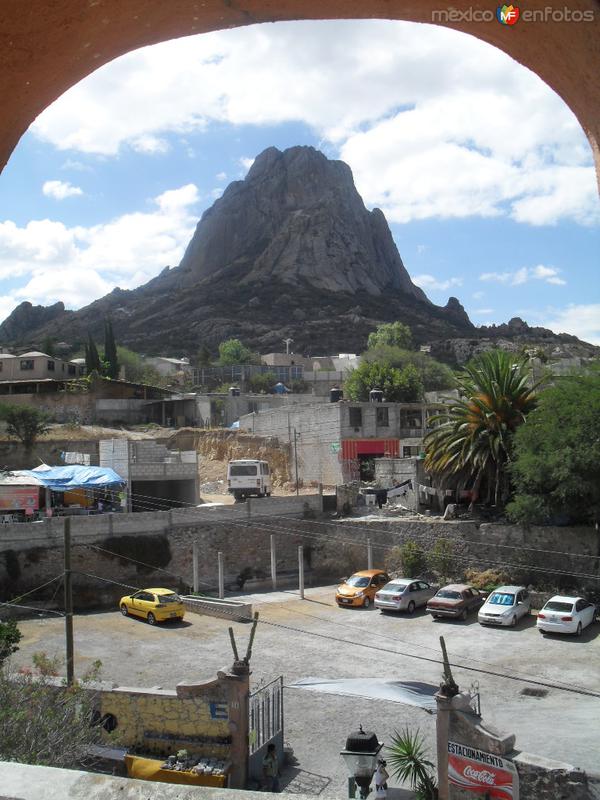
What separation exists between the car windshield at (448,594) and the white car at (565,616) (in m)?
2.86

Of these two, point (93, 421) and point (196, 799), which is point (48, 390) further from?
point (196, 799)

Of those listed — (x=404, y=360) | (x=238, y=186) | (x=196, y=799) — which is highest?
(x=238, y=186)

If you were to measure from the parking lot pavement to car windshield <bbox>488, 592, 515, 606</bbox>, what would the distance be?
0.82 meters

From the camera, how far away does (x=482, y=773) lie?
9.58 m

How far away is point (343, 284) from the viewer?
5207 inches

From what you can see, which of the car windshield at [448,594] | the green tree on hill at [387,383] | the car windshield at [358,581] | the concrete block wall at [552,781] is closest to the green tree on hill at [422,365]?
the green tree on hill at [387,383]

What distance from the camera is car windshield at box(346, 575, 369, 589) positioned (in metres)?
25.5

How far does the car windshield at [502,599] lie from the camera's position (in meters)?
22.5

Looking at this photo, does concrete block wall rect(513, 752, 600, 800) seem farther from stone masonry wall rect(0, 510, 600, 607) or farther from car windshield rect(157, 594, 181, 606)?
stone masonry wall rect(0, 510, 600, 607)

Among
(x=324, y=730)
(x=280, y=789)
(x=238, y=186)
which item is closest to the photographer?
(x=280, y=789)

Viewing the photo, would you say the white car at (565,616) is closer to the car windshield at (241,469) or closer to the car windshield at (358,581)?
the car windshield at (358,581)

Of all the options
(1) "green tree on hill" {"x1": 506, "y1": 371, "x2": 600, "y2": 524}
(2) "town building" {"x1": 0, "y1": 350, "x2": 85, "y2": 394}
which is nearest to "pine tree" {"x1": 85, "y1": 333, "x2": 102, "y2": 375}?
(2) "town building" {"x1": 0, "y1": 350, "x2": 85, "y2": 394}

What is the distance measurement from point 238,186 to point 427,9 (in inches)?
6327

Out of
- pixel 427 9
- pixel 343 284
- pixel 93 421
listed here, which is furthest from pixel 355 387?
pixel 343 284
